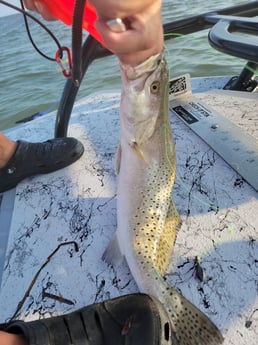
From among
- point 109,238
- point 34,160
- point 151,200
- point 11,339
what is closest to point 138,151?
point 151,200

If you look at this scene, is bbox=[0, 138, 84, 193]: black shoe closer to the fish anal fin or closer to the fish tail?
the fish anal fin

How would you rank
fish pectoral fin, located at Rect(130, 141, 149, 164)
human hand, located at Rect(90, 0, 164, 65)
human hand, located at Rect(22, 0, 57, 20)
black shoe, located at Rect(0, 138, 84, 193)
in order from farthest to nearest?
1. black shoe, located at Rect(0, 138, 84, 193)
2. human hand, located at Rect(22, 0, 57, 20)
3. fish pectoral fin, located at Rect(130, 141, 149, 164)
4. human hand, located at Rect(90, 0, 164, 65)

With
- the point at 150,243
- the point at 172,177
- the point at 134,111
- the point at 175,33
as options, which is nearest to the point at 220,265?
the point at 150,243

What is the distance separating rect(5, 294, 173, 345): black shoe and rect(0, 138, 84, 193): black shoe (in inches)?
49.3

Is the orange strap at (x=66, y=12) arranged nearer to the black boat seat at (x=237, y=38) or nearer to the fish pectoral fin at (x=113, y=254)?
the black boat seat at (x=237, y=38)

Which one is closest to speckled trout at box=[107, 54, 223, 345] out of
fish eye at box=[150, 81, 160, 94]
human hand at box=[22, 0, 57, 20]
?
Result: fish eye at box=[150, 81, 160, 94]

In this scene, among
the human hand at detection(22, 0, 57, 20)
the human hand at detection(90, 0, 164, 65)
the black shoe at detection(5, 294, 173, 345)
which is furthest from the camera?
the human hand at detection(22, 0, 57, 20)

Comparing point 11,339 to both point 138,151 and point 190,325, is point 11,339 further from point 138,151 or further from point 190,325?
point 138,151

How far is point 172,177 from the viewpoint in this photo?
1.90 metres

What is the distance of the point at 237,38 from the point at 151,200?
2.95 feet

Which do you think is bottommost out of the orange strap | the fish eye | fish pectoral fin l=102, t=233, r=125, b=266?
fish pectoral fin l=102, t=233, r=125, b=266

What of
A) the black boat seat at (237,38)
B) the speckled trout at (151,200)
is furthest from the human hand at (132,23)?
the black boat seat at (237,38)

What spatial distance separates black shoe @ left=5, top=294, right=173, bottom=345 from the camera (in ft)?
4.75

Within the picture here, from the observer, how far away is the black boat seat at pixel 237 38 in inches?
70.3
